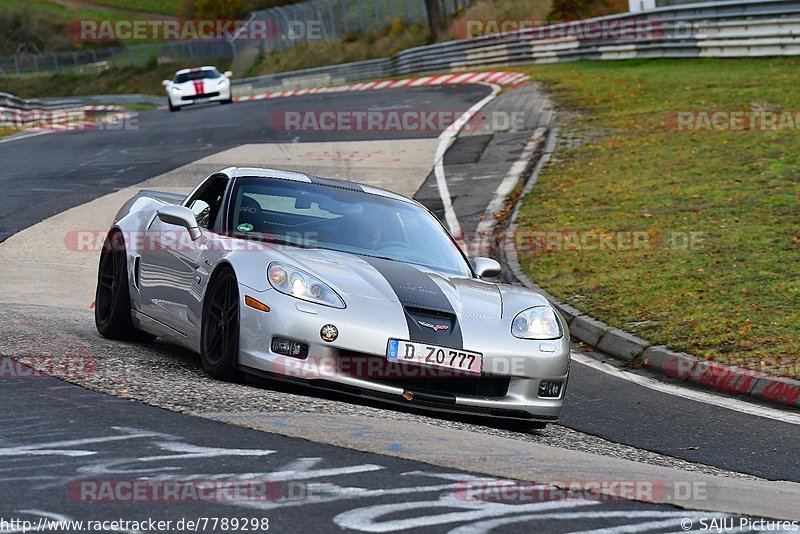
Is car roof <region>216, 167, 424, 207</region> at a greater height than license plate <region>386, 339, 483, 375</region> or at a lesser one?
greater

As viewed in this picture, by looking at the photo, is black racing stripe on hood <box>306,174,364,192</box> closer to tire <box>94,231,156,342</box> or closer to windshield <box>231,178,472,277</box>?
windshield <box>231,178,472,277</box>

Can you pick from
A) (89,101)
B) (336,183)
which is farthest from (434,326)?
(89,101)

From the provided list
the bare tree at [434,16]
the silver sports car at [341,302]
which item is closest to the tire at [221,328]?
the silver sports car at [341,302]

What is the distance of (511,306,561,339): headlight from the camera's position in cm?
721

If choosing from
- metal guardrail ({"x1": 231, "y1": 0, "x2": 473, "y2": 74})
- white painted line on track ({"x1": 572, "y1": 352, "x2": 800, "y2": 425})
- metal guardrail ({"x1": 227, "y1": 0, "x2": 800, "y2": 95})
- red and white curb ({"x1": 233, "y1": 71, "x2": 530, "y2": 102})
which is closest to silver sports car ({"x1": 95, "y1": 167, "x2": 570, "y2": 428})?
white painted line on track ({"x1": 572, "y1": 352, "x2": 800, "y2": 425})

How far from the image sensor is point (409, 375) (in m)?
6.79

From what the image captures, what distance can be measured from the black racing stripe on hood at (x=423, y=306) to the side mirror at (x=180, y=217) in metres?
1.22

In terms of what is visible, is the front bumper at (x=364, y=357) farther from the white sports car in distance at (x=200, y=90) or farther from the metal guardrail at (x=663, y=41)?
the white sports car in distance at (x=200, y=90)

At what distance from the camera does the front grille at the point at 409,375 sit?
22.1 feet

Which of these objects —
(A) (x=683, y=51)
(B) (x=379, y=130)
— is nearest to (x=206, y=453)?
(B) (x=379, y=130)

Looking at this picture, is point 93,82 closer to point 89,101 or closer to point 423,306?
point 89,101

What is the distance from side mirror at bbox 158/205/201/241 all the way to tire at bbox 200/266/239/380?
62 centimetres

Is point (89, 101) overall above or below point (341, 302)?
above

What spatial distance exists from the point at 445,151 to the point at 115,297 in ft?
45.9
